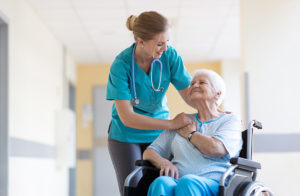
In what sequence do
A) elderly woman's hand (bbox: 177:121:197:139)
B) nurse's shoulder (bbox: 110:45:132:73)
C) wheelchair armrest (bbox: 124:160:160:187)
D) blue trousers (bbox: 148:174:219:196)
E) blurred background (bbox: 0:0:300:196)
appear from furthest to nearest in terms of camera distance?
blurred background (bbox: 0:0:300:196)
nurse's shoulder (bbox: 110:45:132:73)
elderly woman's hand (bbox: 177:121:197:139)
wheelchair armrest (bbox: 124:160:160:187)
blue trousers (bbox: 148:174:219:196)

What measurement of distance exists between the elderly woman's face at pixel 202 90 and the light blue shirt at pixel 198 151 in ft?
0.35

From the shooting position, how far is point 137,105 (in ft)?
7.71

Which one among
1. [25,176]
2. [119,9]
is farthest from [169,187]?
[119,9]

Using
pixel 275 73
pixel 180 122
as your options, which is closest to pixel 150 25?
pixel 180 122

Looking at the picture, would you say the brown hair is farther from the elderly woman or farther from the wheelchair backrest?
the wheelchair backrest

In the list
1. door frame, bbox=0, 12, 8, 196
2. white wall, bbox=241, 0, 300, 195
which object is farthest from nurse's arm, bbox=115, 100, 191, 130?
white wall, bbox=241, 0, 300, 195

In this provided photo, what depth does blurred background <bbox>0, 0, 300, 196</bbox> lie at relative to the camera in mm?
4234

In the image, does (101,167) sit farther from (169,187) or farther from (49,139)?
(169,187)

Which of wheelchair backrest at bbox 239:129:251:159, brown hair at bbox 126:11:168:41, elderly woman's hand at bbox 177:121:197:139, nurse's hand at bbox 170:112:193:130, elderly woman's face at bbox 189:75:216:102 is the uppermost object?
brown hair at bbox 126:11:168:41

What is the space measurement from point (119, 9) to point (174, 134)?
323 cm

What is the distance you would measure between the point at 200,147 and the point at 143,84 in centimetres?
51

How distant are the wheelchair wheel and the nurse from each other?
17.8 inches

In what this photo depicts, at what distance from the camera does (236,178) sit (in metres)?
1.84

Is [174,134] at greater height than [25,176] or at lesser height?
greater
